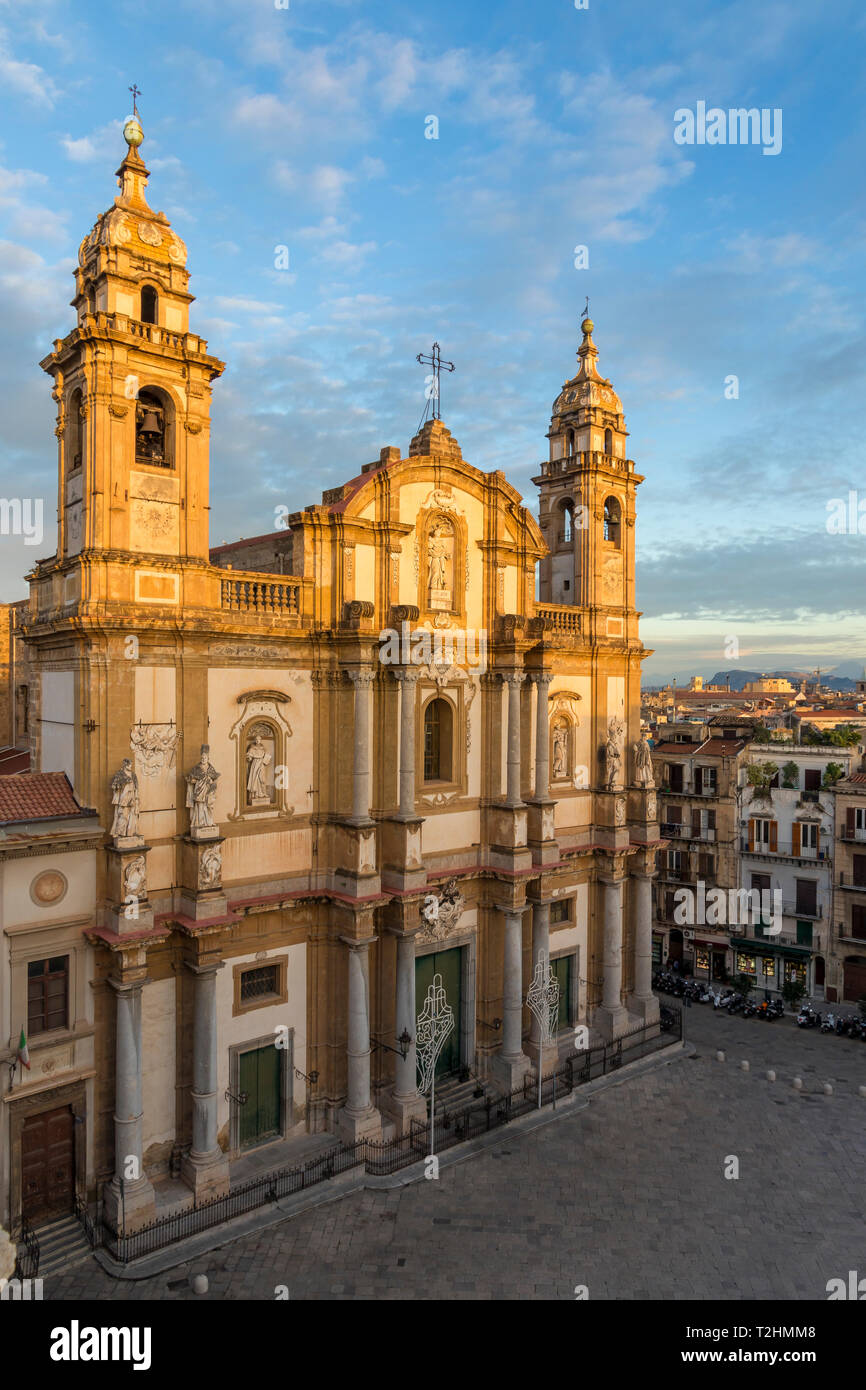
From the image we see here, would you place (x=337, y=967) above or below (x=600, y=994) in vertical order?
above

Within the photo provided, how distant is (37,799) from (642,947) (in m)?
23.4

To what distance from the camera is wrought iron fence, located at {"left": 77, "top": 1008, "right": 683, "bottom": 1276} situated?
19875 millimetres

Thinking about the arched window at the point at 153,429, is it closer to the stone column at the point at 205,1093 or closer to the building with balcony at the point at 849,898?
the stone column at the point at 205,1093

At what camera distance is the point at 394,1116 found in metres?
25.1

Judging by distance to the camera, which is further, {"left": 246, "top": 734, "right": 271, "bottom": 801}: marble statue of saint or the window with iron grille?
the window with iron grille

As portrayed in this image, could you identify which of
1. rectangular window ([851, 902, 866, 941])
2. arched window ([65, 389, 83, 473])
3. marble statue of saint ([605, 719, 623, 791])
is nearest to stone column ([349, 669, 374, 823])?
arched window ([65, 389, 83, 473])

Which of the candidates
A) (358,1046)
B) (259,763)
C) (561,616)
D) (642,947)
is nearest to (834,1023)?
(642,947)

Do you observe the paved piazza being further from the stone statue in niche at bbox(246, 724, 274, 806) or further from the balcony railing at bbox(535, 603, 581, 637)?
the balcony railing at bbox(535, 603, 581, 637)

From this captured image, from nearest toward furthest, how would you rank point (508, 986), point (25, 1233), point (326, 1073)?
point (25, 1233)
point (326, 1073)
point (508, 986)

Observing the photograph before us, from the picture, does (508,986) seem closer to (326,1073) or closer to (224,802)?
(326,1073)

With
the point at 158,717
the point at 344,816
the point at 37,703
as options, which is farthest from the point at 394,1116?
the point at 37,703

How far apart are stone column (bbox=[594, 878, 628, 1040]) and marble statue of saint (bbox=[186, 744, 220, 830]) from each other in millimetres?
17041

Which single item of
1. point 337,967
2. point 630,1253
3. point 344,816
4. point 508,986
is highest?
point 344,816
